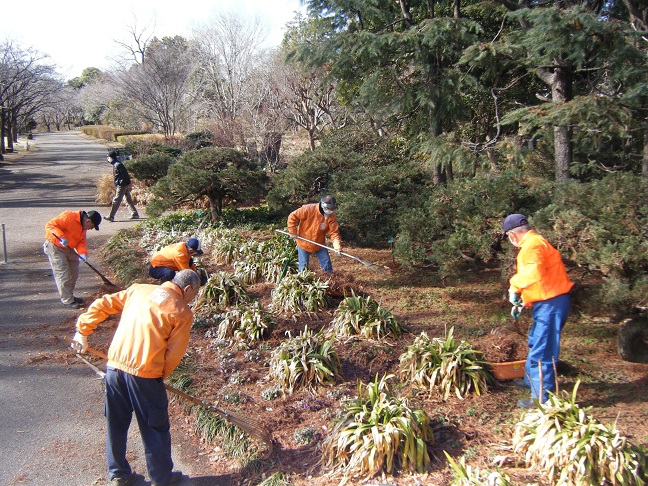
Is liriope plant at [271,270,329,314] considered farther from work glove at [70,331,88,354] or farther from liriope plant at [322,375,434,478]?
work glove at [70,331,88,354]

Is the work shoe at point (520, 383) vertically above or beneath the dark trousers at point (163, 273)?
beneath

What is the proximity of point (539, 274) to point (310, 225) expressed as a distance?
156 inches

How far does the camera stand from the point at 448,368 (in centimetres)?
466

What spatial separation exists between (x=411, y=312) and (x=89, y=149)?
35.3m

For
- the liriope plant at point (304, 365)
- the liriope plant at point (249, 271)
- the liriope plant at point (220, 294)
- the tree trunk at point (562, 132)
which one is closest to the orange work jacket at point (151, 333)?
the liriope plant at point (304, 365)

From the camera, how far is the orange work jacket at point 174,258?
636 cm

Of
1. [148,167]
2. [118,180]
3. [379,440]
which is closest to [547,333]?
[379,440]

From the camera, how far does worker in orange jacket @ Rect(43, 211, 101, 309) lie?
721cm

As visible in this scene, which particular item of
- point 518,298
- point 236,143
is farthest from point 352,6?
point 236,143

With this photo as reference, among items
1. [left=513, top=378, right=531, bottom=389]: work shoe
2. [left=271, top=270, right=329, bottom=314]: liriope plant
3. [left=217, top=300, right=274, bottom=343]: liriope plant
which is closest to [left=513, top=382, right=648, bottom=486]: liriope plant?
[left=513, top=378, right=531, bottom=389]: work shoe

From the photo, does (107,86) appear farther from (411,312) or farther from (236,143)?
(411,312)

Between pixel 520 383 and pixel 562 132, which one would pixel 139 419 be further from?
pixel 562 132

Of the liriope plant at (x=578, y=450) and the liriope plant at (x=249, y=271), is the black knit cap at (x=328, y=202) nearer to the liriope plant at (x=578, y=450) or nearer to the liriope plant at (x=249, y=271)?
the liriope plant at (x=249, y=271)

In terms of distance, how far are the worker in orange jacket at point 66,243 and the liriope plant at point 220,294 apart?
71.5 inches
